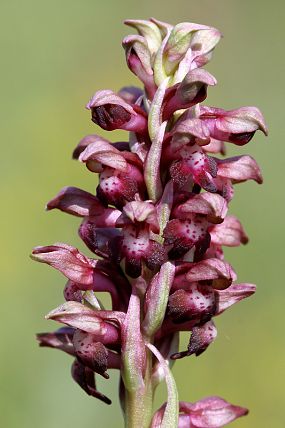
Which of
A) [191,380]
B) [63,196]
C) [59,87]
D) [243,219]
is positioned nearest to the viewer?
[63,196]

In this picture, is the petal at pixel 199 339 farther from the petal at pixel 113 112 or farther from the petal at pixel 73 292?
the petal at pixel 113 112

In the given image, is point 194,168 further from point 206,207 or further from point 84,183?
point 84,183

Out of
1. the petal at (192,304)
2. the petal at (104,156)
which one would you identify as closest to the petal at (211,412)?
the petal at (192,304)

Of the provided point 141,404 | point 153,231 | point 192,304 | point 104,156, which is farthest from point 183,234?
point 141,404

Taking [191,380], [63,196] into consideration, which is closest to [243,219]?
[191,380]

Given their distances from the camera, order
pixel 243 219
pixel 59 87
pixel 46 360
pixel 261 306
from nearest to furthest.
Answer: pixel 46 360, pixel 261 306, pixel 243 219, pixel 59 87

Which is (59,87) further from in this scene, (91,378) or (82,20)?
(91,378)

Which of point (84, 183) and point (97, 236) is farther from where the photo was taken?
point (84, 183)
